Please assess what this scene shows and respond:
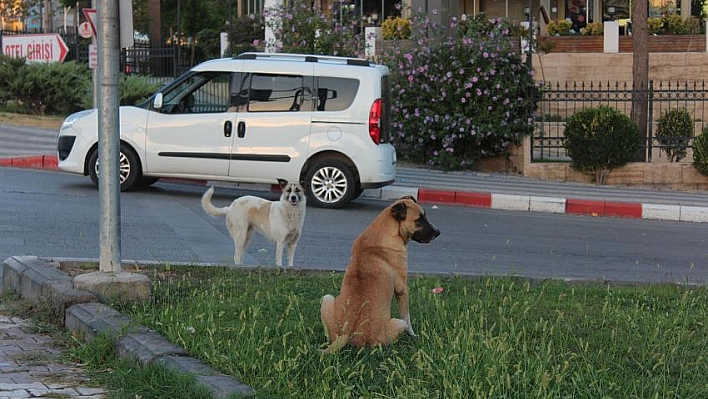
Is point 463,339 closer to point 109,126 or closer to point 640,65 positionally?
point 109,126

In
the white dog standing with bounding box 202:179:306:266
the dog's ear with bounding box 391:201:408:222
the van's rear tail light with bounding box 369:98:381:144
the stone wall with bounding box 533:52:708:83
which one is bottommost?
the white dog standing with bounding box 202:179:306:266

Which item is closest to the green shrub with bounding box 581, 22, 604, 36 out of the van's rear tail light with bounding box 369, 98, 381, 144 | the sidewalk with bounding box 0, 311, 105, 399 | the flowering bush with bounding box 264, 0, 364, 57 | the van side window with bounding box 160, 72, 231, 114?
the flowering bush with bounding box 264, 0, 364, 57

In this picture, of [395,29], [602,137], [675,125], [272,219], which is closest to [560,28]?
[395,29]

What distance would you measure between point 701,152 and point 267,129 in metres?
7.76

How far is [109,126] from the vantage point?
752cm

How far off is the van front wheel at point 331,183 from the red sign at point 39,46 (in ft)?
28.2

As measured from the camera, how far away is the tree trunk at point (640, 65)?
62.5 feet

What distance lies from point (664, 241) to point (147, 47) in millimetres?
19675

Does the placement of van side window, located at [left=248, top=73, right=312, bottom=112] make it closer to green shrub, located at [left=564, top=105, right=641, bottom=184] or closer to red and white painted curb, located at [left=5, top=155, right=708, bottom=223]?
red and white painted curb, located at [left=5, top=155, right=708, bottom=223]

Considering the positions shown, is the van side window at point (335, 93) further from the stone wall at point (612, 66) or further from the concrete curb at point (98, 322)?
the stone wall at point (612, 66)

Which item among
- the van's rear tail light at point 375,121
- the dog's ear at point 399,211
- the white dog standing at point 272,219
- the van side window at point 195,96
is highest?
the van side window at point 195,96

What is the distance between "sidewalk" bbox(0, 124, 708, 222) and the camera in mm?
15805

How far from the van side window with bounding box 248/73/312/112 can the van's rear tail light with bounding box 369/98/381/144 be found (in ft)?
2.94

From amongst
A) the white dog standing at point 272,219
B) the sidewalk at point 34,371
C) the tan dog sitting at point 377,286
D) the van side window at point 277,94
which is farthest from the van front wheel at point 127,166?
the tan dog sitting at point 377,286
